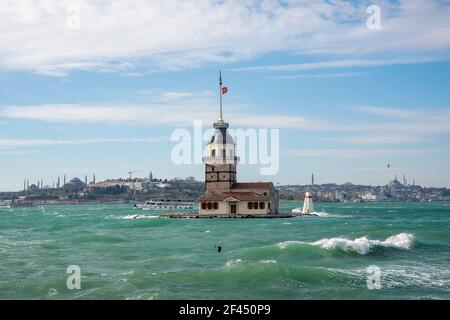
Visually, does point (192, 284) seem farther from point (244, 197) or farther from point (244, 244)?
point (244, 197)

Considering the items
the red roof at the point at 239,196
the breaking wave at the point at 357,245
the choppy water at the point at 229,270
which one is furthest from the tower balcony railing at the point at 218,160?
the breaking wave at the point at 357,245

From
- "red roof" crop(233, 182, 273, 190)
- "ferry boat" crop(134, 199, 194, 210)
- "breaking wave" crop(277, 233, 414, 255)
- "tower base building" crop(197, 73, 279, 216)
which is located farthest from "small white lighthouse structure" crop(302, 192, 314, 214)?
"breaking wave" crop(277, 233, 414, 255)

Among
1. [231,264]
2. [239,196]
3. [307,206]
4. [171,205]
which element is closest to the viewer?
[231,264]

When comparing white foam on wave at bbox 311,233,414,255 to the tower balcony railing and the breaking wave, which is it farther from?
the tower balcony railing

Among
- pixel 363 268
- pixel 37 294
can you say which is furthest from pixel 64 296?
pixel 363 268

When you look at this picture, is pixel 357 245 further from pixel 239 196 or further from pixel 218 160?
pixel 218 160

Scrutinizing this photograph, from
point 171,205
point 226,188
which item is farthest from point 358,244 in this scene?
point 171,205

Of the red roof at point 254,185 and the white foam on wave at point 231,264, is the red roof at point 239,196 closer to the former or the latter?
the red roof at point 254,185
